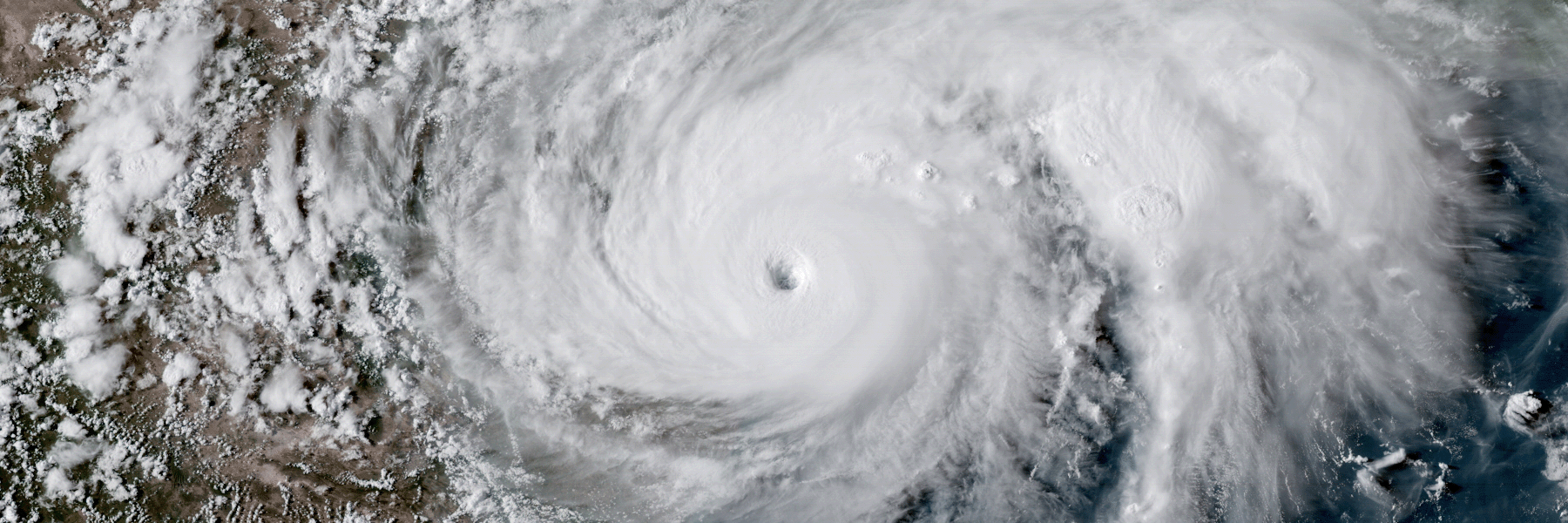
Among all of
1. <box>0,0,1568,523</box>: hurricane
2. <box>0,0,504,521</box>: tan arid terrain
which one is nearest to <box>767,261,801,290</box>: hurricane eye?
<box>0,0,1568,523</box>: hurricane

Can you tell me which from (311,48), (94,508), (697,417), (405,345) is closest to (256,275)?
(405,345)

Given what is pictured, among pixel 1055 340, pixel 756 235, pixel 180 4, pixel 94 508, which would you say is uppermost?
pixel 180 4

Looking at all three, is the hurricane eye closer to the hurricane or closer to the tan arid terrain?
the hurricane

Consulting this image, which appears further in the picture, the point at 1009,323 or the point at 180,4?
the point at 180,4

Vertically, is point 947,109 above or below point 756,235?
above

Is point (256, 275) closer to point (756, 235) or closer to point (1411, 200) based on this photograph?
point (756, 235)

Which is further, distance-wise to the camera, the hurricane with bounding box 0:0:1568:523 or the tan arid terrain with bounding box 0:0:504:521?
the tan arid terrain with bounding box 0:0:504:521

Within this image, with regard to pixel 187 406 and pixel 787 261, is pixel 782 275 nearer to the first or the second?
pixel 787 261

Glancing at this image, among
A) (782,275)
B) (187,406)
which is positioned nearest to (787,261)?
(782,275)
